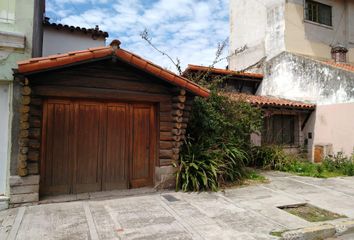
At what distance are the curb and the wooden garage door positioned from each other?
361cm

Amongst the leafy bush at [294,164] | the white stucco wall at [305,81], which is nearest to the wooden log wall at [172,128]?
the leafy bush at [294,164]

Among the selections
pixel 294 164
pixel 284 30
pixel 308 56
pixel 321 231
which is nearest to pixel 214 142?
pixel 321 231

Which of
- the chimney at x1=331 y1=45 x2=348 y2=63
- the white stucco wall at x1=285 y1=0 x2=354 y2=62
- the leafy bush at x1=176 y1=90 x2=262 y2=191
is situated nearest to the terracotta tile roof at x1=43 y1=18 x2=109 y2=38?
the leafy bush at x1=176 y1=90 x2=262 y2=191

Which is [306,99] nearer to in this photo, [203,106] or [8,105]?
[203,106]

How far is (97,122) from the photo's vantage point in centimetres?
614

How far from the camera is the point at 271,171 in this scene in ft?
31.5

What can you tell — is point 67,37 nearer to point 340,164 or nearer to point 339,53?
point 340,164

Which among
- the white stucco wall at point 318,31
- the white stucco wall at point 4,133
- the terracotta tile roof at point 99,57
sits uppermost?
the white stucco wall at point 318,31

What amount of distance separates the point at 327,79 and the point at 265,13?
563 cm

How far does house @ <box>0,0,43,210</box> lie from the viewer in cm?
520

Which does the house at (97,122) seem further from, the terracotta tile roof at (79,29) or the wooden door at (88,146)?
the terracotta tile roof at (79,29)

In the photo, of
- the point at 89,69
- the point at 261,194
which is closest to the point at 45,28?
the point at 89,69

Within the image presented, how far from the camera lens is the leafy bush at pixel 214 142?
259 inches

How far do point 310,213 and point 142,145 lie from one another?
13.3 feet
